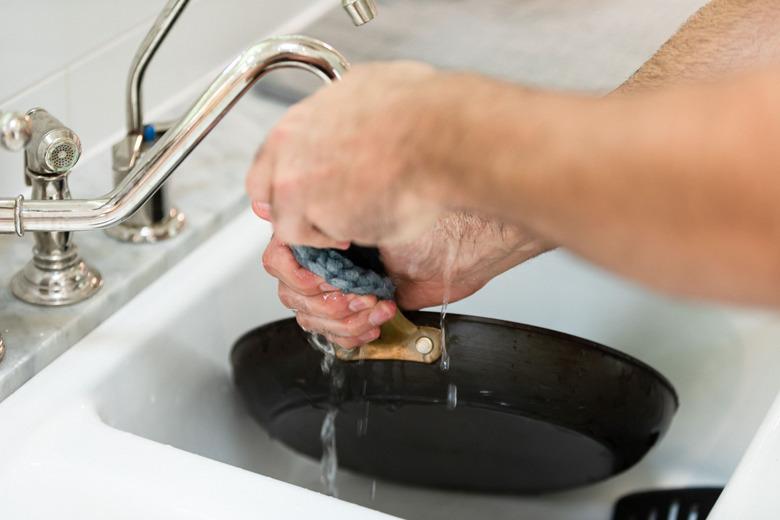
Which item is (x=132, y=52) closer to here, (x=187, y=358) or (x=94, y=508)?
(x=187, y=358)

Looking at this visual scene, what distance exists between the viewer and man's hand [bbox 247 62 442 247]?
464 millimetres

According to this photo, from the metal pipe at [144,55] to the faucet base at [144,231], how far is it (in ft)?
0.27

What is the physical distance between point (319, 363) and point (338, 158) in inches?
13.4

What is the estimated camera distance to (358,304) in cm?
73

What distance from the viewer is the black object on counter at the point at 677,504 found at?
908 mm

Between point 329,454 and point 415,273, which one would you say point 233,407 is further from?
point 415,273

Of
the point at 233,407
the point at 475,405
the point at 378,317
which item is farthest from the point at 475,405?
the point at 233,407

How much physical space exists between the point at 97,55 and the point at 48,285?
248 millimetres

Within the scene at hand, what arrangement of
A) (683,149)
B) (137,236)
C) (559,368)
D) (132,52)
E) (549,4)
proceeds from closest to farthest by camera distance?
(683,149)
(559,368)
(137,236)
(132,52)
(549,4)

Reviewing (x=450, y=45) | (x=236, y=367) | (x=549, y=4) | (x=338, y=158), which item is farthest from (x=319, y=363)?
(x=549, y=4)

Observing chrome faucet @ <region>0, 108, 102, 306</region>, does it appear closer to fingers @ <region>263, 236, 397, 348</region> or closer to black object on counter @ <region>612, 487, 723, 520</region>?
fingers @ <region>263, 236, 397, 348</region>

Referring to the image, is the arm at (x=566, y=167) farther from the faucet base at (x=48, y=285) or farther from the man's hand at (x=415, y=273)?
the faucet base at (x=48, y=285)

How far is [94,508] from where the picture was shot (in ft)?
2.14

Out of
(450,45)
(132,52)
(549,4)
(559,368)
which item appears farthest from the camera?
(549,4)
